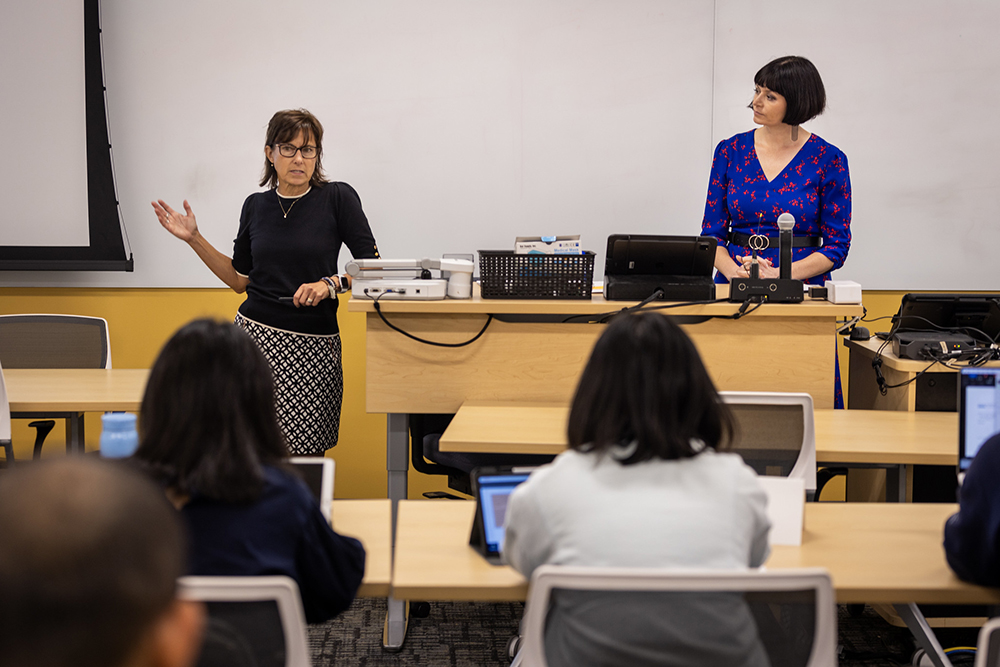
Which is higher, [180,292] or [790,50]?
[790,50]

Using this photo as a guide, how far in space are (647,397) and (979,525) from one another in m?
0.63

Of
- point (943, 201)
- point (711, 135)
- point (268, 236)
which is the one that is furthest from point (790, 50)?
point (268, 236)

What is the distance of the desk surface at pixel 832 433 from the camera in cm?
218

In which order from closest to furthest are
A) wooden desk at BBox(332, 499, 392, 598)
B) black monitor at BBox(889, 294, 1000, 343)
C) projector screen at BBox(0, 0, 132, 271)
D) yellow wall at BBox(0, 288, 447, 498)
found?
wooden desk at BBox(332, 499, 392, 598) → black monitor at BBox(889, 294, 1000, 343) → projector screen at BBox(0, 0, 132, 271) → yellow wall at BBox(0, 288, 447, 498)

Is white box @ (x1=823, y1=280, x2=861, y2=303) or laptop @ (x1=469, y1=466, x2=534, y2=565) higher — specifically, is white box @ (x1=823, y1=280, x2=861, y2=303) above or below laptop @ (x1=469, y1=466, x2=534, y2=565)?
above

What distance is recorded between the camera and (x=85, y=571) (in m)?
0.49

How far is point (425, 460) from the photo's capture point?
113 inches

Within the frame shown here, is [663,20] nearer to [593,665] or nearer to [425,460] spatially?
[425,460]

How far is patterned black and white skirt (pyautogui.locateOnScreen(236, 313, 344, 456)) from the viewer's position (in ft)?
9.39

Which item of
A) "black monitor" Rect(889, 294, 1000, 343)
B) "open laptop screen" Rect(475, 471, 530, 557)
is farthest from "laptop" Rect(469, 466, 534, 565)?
"black monitor" Rect(889, 294, 1000, 343)

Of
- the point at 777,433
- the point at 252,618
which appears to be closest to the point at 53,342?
the point at 252,618

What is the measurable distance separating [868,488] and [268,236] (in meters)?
2.21

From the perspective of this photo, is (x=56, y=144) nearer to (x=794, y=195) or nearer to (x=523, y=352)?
(x=523, y=352)

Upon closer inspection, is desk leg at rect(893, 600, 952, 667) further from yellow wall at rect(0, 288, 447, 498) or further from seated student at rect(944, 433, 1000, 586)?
yellow wall at rect(0, 288, 447, 498)
